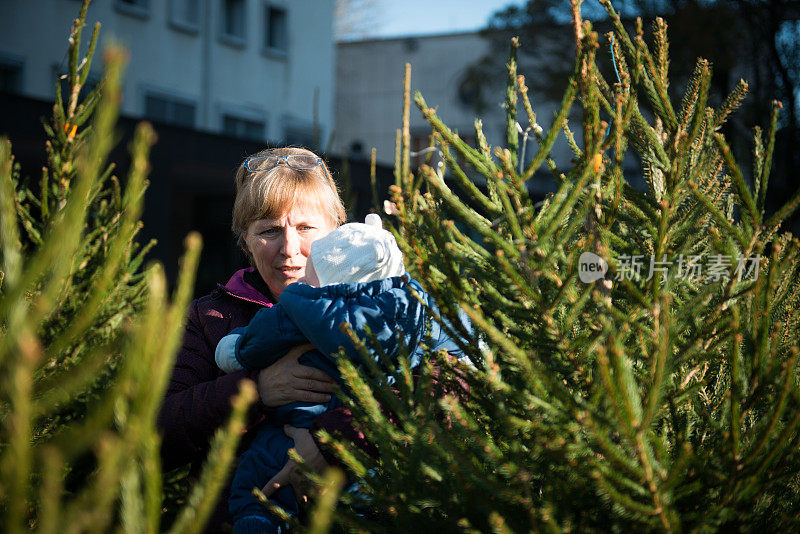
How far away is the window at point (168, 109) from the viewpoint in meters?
19.9

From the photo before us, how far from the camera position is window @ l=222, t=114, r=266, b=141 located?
72.9ft

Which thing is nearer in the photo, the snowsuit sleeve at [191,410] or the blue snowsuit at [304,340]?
the blue snowsuit at [304,340]

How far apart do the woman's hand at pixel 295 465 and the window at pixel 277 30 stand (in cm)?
2326

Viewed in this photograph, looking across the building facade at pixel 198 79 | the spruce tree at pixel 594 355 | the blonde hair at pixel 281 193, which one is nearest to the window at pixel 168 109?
the building facade at pixel 198 79

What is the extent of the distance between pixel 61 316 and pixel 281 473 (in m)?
1.20

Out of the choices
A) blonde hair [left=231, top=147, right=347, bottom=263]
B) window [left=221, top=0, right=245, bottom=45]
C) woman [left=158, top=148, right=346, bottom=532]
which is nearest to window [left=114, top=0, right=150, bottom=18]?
window [left=221, top=0, right=245, bottom=45]

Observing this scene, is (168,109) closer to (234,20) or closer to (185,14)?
(185,14)

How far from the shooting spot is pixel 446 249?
4.36 ft

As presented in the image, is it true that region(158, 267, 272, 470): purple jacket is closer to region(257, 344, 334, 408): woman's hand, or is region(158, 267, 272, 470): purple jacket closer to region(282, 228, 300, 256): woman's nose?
region(257, 344, 334, 408): woman's hand

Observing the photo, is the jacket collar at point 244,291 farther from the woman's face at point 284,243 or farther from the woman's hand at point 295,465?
the woman's hand at point 295,465

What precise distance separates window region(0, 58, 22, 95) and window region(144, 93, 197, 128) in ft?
11.3

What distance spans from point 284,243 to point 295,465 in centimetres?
107

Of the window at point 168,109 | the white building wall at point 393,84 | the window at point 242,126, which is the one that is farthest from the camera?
the white building wall at point 393,84

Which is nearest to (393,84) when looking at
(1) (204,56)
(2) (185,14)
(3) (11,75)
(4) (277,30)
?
(4) (277,30)
